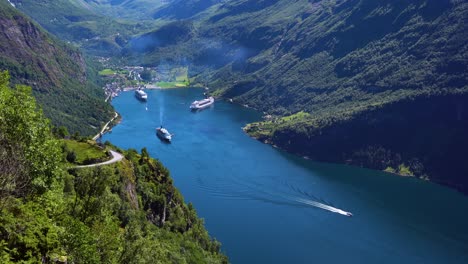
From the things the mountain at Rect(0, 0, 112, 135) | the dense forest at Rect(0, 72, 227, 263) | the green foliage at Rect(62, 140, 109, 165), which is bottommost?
the dense forest at Rect(0, 72, 227, 263)

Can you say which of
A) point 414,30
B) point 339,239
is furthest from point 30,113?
point 414,30

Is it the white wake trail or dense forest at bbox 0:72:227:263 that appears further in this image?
the white wake trail

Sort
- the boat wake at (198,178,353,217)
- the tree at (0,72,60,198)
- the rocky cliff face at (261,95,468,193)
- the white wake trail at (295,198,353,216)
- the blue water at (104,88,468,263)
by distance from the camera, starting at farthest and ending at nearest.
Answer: the rocky cliff face at (261,95,468,193) < the boat wake at (198,178,353,217) < the white wake trail at (295,198,353,216) < the blue water at (104,88,468,263) < the tree at (0,72,60,198)

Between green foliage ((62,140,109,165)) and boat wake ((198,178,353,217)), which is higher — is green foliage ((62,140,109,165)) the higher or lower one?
the higher one

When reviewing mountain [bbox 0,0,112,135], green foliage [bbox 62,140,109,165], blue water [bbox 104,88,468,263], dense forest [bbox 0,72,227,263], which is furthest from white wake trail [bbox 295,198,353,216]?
mountain [bbox 0,0,112,135]

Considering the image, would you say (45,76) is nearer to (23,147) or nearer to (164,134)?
(164,134)

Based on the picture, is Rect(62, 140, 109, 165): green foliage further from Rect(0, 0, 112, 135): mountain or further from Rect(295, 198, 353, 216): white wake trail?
Rect(0, 0, 112, 135): mountain
